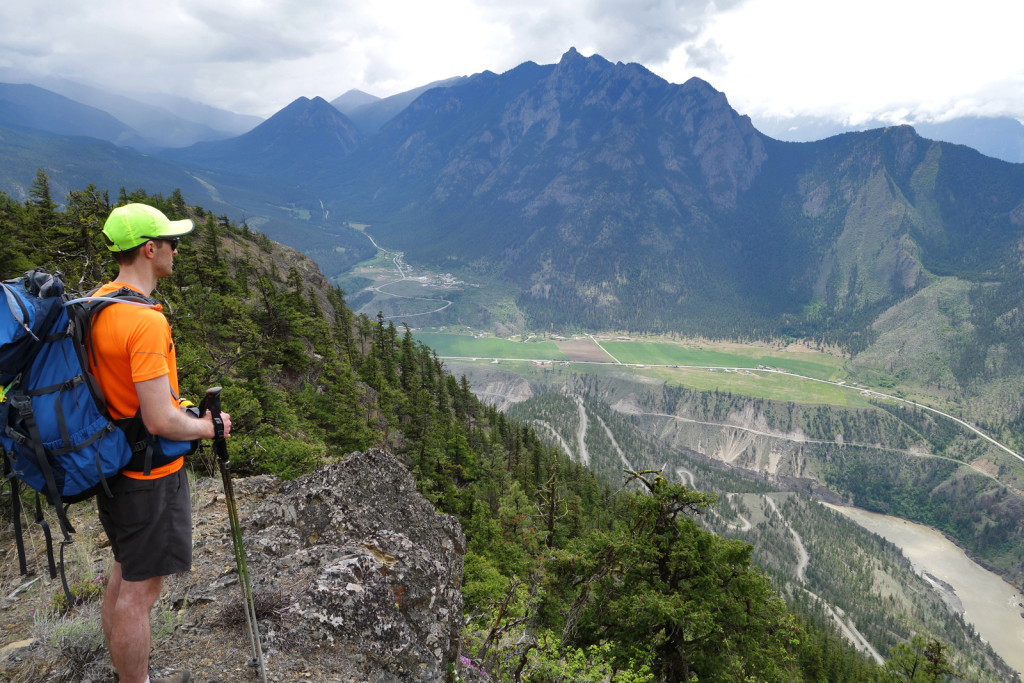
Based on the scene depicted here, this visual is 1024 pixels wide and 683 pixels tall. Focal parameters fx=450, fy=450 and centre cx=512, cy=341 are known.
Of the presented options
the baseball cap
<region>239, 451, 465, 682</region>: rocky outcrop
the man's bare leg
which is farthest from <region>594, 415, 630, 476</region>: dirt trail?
the baseball cap

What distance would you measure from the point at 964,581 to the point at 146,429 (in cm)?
16247

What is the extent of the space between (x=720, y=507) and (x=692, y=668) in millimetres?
120412

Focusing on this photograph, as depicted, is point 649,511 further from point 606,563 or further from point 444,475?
point 444,475

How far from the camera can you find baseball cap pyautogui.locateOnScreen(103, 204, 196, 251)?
3367mm

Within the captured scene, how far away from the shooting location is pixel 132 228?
11.2 feet

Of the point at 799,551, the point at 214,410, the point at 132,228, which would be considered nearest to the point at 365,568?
the point at 214,410

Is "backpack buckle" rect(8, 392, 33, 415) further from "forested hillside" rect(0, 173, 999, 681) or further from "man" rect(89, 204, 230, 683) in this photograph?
"forested hillside" rect(0, 173, 999, 681)

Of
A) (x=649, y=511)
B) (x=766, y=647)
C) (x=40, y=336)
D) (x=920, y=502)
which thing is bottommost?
(x=920, y=502)

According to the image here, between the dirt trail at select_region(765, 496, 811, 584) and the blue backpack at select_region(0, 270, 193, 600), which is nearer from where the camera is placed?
the blue backpack at select_region(0, 270, 193, 600)

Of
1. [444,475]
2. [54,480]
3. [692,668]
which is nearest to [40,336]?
[54,480]

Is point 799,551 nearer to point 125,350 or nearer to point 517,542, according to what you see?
point 517,542

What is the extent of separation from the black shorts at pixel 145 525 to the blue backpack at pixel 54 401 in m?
0.17

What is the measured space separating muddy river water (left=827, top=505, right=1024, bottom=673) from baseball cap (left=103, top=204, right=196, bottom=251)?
139 metres

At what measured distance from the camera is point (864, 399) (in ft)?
595
